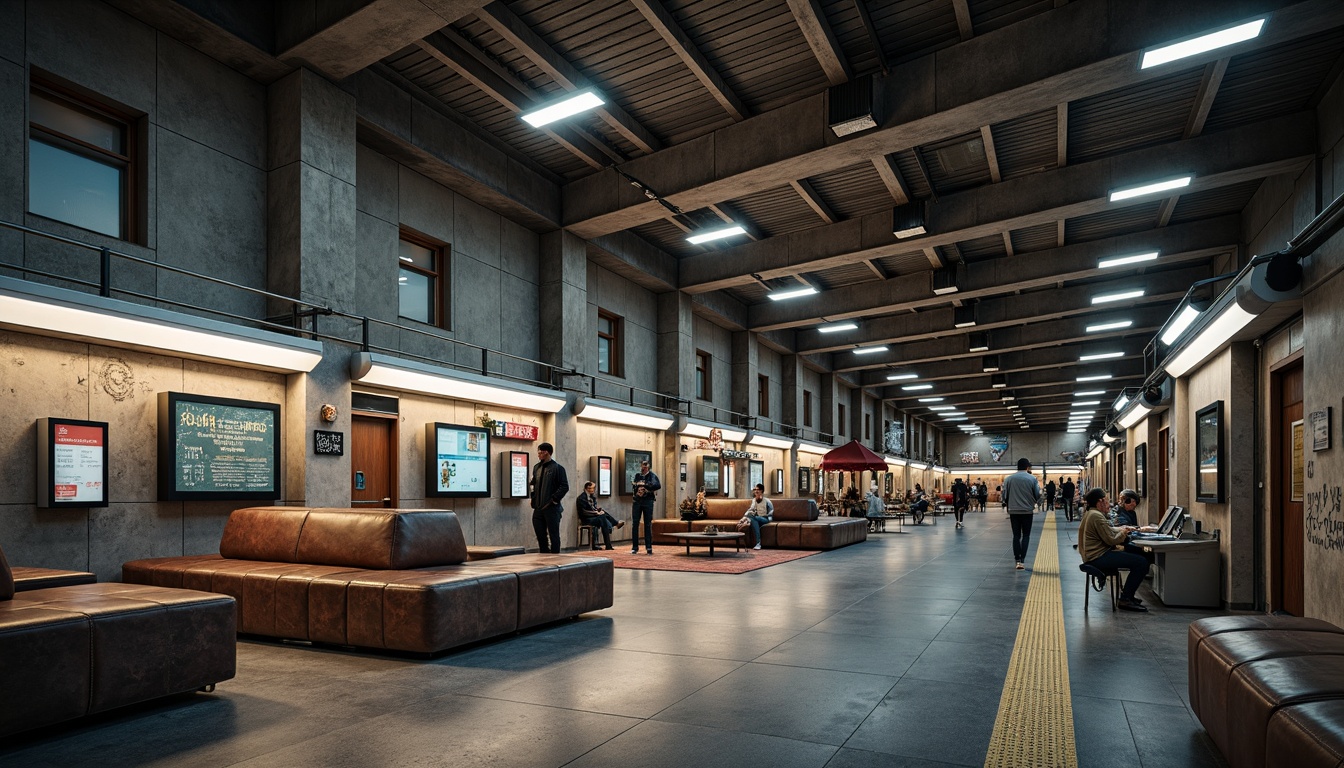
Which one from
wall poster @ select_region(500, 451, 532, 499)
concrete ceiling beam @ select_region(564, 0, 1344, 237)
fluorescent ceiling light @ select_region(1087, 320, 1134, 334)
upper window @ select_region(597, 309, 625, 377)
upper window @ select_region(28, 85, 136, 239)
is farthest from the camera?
fluorescent ceiling light @ select_region(1087, 320, 1134, 334)

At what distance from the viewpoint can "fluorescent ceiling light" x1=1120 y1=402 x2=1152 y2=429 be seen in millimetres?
12867

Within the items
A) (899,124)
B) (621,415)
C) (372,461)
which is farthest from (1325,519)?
(621,415)

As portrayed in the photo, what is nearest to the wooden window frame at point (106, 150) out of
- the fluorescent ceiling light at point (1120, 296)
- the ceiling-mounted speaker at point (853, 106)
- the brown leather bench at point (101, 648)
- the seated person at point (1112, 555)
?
the brown leather bench at point (101, 648)

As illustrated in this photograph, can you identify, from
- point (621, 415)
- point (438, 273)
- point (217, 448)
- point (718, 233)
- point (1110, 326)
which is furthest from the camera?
point (1110, 326)

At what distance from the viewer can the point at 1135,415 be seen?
14.2 metres

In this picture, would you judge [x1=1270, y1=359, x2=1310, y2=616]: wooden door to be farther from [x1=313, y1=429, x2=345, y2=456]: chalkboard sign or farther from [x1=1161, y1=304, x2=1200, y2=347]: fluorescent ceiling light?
[x1=313, y1=429, x2=345, y2=456]: chalkboard sign

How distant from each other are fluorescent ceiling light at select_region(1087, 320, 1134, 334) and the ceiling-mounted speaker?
584 inches

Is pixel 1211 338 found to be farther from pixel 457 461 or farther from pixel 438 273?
pixel 438 273

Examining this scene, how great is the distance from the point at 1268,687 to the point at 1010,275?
16245 mm

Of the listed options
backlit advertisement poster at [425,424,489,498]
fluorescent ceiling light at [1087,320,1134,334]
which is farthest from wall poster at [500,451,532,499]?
fluorescent ceiling light at [1087,320,1134,334]

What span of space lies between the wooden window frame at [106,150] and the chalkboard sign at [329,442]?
2709 mm

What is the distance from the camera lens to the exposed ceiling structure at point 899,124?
29.4 ft

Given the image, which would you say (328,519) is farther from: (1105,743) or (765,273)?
(765,273)

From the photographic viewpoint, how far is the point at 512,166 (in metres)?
13.4
